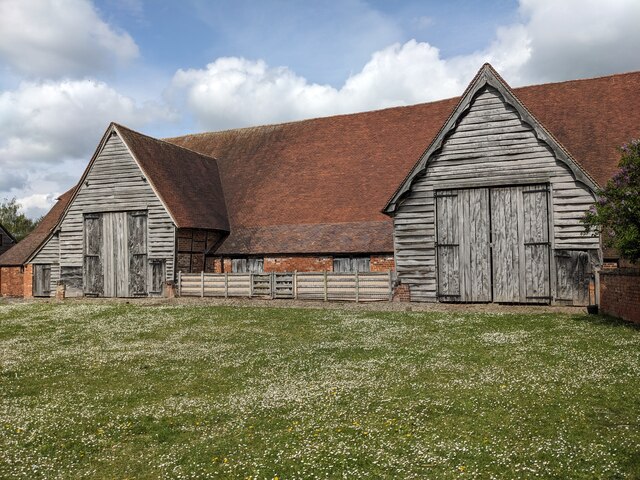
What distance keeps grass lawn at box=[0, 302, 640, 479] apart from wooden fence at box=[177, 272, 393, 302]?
675cm

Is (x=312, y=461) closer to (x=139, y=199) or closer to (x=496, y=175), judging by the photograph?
(x=496, y=175)

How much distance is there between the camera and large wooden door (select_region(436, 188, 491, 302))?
71.7 feet

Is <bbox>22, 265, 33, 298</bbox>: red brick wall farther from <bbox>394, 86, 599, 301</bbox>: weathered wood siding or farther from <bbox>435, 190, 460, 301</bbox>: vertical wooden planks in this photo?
<bbox>435, 190, 460, 301</bbox>: vertical wooden planks

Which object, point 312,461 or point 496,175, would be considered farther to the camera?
point 496,175

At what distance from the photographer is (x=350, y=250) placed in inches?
1043

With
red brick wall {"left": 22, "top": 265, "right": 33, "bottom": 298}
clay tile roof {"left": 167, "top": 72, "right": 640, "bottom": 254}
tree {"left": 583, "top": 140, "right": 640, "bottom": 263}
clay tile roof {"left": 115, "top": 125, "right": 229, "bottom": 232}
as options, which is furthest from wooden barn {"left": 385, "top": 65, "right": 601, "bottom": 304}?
red brick wall {"left": 22, "top": 265, "right": 33, "bottom": 298}

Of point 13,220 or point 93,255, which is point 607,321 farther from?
point 13,220

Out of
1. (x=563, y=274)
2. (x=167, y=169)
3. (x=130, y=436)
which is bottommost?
(x=130, y=436)

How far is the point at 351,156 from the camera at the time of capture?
106 ft

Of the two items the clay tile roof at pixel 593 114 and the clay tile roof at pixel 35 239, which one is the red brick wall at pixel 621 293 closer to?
the clay tile roof at pixel 593 114

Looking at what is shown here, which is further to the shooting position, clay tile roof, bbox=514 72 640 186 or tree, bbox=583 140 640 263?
clay tile roof, bbox=514 72 640 186

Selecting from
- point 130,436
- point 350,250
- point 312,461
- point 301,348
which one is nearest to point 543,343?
point 301,348

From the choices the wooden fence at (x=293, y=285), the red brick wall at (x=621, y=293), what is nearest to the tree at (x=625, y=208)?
the red brick wall at (x=621, y=293)

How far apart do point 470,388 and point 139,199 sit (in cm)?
2436
